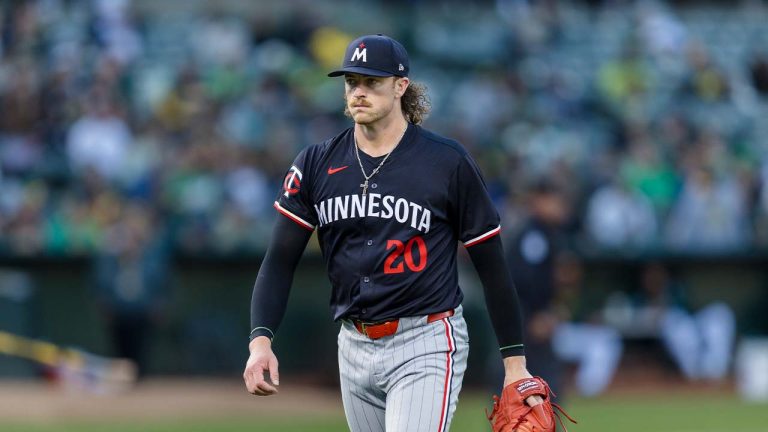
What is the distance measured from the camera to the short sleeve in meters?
5.27

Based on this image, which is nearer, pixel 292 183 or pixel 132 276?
pixel 292 183

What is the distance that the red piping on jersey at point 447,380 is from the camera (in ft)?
17.1

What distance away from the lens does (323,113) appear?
15992 mm

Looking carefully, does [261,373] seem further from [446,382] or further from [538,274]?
[538,274]

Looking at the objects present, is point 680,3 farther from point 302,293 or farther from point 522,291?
point 522,291

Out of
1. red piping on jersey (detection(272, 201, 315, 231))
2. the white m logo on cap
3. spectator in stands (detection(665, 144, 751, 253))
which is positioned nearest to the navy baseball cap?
the white m logo on cap

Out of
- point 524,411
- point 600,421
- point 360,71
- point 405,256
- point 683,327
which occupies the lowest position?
point 600,421

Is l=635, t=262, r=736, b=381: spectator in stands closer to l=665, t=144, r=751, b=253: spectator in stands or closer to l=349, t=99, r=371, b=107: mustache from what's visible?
l=665, t=144, r=751, b=253: spectator in stands

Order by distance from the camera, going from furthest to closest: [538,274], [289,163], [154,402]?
1. [289,163]
2. [154,402]
3. [538,274]

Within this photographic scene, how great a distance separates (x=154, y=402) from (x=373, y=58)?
27.5 ft

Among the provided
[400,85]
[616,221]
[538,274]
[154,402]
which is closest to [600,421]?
[538,274]

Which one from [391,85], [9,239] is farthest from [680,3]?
[391,85]

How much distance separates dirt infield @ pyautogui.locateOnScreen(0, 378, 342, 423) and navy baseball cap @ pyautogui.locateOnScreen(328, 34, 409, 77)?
769cm

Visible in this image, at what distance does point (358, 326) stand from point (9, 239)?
9.02 meters
